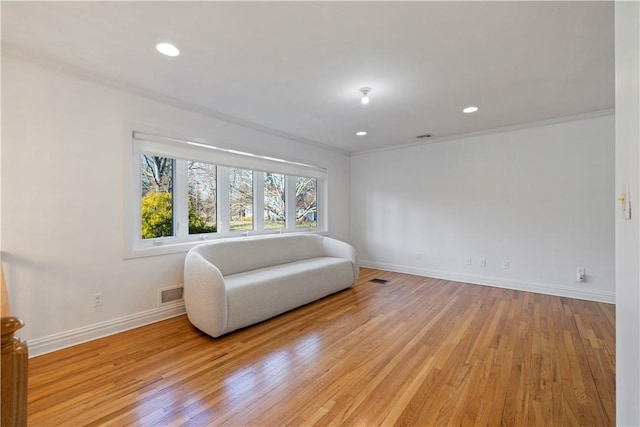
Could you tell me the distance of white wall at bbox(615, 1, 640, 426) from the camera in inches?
35.9

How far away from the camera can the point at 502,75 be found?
2.46 m

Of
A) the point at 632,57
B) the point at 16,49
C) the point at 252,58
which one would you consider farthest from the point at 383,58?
the point at 16,49

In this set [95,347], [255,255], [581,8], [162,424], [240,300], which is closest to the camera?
[162,424]

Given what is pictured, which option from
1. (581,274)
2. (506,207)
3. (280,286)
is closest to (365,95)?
(280,286)

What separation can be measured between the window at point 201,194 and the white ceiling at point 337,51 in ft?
2.02

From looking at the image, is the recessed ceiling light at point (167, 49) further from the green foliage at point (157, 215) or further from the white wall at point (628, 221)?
the white wall at point (628, 221)

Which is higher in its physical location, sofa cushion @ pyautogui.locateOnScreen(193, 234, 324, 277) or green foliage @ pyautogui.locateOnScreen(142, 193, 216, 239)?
green foliage @ pyautogui.locateOnScreen(142, 193, 216, 239)

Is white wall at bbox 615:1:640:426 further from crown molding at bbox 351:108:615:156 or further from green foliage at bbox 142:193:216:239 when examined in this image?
green foliage at bbox 142:193:216:239

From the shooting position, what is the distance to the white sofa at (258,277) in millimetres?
2498

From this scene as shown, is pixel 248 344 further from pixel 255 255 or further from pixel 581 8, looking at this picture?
pixel 581 8

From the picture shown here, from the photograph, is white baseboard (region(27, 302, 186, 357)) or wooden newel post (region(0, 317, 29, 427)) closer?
wooden newel post (region(0, 317, 29, 427))

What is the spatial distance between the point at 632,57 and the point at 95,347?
3694mm

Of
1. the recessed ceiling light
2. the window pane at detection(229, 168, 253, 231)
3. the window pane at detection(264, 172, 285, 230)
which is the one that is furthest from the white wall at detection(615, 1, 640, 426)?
the window pane at detection(264, 172, 285, 230)

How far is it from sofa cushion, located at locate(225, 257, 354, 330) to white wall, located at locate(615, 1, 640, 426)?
2.47 metres
